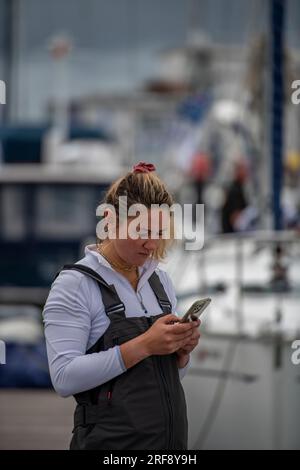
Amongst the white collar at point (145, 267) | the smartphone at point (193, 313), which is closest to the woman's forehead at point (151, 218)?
the white collar at point (145, 267)

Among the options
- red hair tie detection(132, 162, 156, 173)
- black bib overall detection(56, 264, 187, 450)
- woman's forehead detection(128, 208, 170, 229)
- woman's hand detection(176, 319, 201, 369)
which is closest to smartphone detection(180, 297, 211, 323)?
woman's hand detection(176, 319, 201, 369)

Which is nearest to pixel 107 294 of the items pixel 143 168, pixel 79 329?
pixel 79 329

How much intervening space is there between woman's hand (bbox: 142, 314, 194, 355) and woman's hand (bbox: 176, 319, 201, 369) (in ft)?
0.06

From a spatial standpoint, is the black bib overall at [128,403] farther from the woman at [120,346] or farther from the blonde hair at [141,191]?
the blonde hair at [141,191]

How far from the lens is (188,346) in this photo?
3.21 metres

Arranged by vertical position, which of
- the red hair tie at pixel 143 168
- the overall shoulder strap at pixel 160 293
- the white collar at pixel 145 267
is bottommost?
the overall shoulder strap at pixel 160 293

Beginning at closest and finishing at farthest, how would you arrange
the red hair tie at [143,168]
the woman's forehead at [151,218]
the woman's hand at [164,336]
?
the woman's hand at [164,336], the woman's forehead at [151,218], the red hair tie at [143,168]

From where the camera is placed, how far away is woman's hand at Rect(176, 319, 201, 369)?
3127 mm

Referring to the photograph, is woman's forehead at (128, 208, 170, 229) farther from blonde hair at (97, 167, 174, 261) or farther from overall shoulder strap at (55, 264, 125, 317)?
overall shoulder strap at (55, 264, 125, 317)

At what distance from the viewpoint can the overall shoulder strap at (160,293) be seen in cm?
334

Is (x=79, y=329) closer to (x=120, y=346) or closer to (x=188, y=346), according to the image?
(x=120, y=346)

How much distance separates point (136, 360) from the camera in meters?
3.11
